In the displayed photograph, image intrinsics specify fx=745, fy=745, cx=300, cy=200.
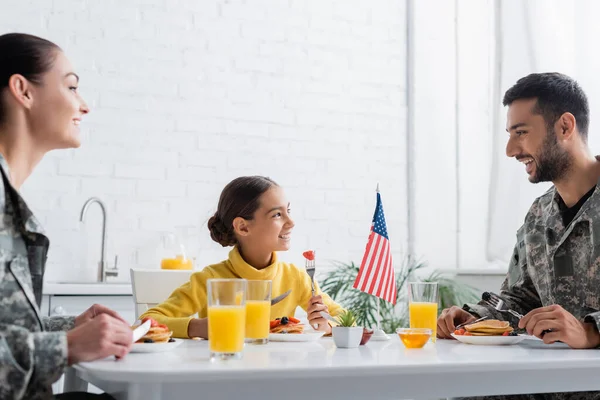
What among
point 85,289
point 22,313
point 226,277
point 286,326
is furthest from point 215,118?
point 22,313

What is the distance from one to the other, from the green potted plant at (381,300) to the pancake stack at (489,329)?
2.17m

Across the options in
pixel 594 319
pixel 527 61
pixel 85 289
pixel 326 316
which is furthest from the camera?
pixel 527 61

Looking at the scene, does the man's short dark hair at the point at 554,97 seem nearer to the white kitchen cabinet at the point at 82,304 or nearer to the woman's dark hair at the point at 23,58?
the woman's dark hair at the point at 23,58

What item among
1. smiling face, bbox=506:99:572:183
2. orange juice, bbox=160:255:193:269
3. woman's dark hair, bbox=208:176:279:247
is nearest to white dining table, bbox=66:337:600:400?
smiling face, bbox=506:99:572:183

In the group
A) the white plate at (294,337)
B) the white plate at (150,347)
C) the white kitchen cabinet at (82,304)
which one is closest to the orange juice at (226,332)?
the white plate at (150,347)

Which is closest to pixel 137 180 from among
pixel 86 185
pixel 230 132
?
pixel 86 185

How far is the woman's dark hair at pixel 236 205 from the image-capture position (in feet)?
8.32

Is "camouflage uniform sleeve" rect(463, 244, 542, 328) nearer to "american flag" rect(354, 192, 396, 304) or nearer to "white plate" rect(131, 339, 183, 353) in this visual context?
"american flag" rect(354, 192, 396, 304)

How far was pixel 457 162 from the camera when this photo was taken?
4785 millimetres

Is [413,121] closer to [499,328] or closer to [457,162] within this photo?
[457,162]

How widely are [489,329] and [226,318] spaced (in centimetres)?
77

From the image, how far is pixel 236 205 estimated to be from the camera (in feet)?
8.38

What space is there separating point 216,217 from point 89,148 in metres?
1.48

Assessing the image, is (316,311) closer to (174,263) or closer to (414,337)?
(414,337)
